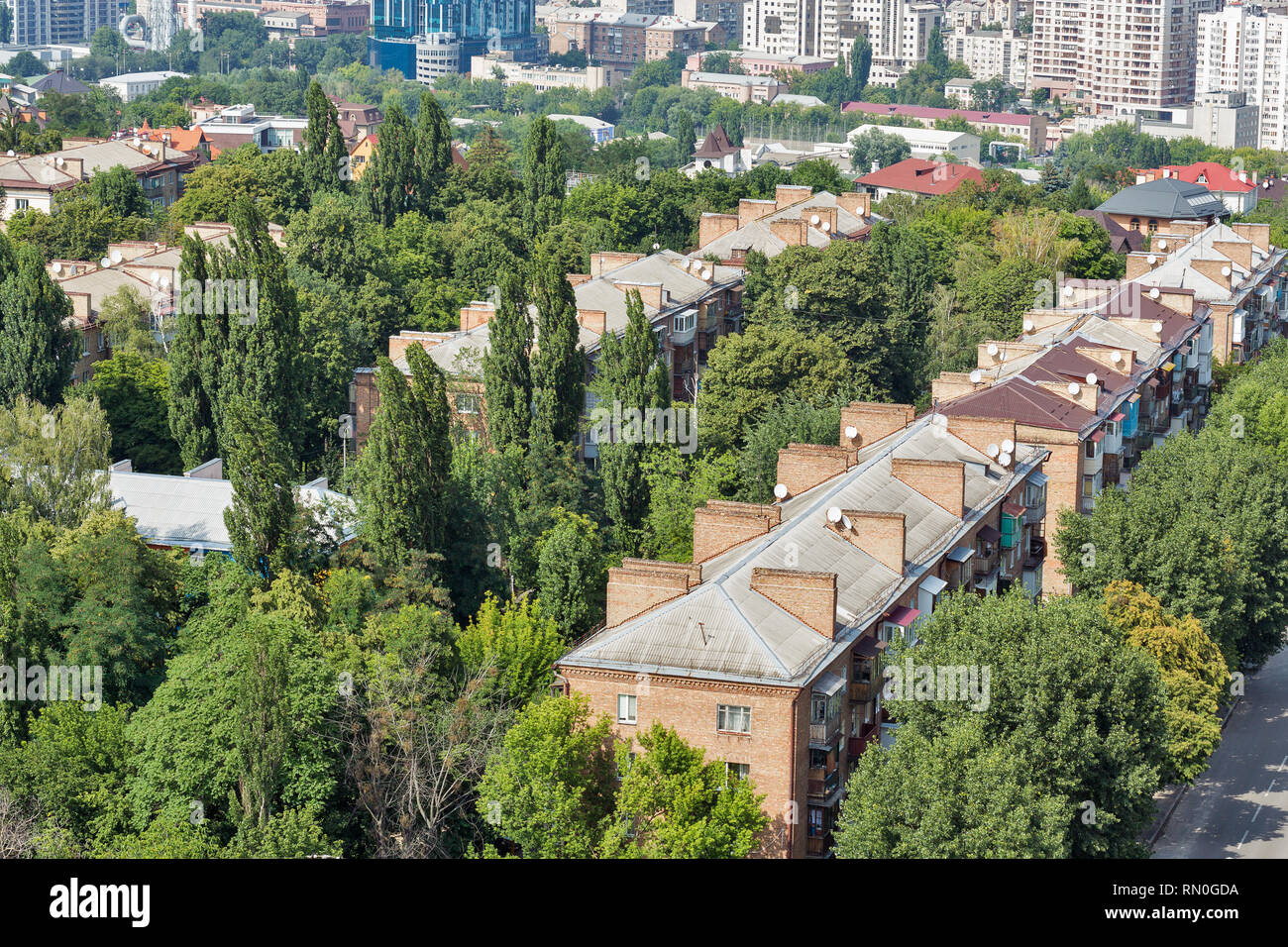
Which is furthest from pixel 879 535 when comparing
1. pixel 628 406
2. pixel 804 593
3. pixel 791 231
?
pixel 791 231

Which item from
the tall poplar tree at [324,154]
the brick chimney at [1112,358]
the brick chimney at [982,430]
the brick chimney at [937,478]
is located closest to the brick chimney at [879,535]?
the brick chimney at [937,478]

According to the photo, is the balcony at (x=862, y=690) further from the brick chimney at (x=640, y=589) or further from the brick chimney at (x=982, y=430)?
the brick chimney at (x=982, y=430)

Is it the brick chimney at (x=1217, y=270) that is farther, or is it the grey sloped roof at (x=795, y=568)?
the brick chimney at (x=1217, y=270)

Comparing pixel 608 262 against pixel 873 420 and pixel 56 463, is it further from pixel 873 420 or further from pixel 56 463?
pixel 56 463

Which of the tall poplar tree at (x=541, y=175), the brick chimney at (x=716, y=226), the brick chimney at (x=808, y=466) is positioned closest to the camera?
the brick chimney at (x=808, y=466)

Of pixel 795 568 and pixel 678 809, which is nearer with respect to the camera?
pixel 678 809

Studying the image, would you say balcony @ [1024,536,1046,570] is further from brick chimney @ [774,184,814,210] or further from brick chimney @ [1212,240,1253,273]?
brick chimney @ [774,184,814,210]

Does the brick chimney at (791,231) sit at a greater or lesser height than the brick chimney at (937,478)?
greater
